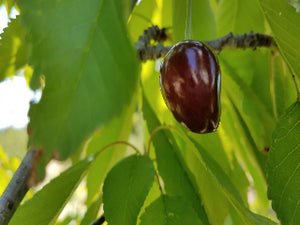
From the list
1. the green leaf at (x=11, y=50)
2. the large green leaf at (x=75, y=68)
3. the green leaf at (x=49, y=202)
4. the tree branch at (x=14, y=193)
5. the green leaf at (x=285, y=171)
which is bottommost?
the green leaf at (x=285, y=171)

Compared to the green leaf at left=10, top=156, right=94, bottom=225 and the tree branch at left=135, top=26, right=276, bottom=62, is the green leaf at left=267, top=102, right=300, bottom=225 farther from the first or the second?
the green leaf at left=10, top=156, right=94, bottom=225

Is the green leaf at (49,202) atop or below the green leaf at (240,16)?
below

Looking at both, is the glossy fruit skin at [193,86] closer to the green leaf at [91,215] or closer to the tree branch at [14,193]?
the tree branch at [14,193]

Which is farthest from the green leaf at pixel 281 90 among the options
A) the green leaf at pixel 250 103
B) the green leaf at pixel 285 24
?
the green leaf at pixel 285 24

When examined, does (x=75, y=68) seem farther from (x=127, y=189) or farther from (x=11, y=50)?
(x=11, y=50)

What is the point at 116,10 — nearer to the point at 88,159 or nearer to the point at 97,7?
the point at 97,7

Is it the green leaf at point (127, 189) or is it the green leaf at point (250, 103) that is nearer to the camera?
the green leaf at point (127, 189)

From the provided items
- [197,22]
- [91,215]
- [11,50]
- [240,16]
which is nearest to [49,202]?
[91,215]
